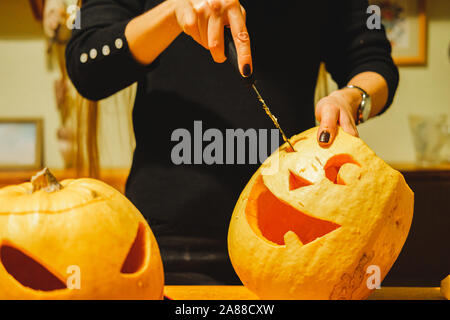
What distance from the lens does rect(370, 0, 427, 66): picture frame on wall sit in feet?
7.35

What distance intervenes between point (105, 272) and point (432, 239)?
5.47ft

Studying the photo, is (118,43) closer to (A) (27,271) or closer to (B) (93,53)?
(B) (93,53)

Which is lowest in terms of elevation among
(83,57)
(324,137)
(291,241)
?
(291,241)

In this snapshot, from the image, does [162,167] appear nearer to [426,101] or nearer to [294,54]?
[294,54]

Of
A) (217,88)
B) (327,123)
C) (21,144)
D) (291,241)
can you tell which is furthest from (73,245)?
(21,144)

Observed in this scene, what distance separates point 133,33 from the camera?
2.70 feet

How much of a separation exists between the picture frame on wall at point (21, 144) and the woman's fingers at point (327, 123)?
6.29ft

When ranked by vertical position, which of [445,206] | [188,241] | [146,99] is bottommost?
[445,206]

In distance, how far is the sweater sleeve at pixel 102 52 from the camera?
844 millimetres

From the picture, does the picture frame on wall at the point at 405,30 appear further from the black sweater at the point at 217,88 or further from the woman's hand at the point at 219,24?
the woman's hand at the point at 219,24

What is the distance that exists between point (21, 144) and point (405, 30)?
201 centimetres

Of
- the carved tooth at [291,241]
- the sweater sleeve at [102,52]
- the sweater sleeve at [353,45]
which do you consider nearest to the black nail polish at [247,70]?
the carved tooth at [291,241]

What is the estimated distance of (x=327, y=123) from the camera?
655mm

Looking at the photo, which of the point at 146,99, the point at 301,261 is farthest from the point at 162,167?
the point at 301,261
